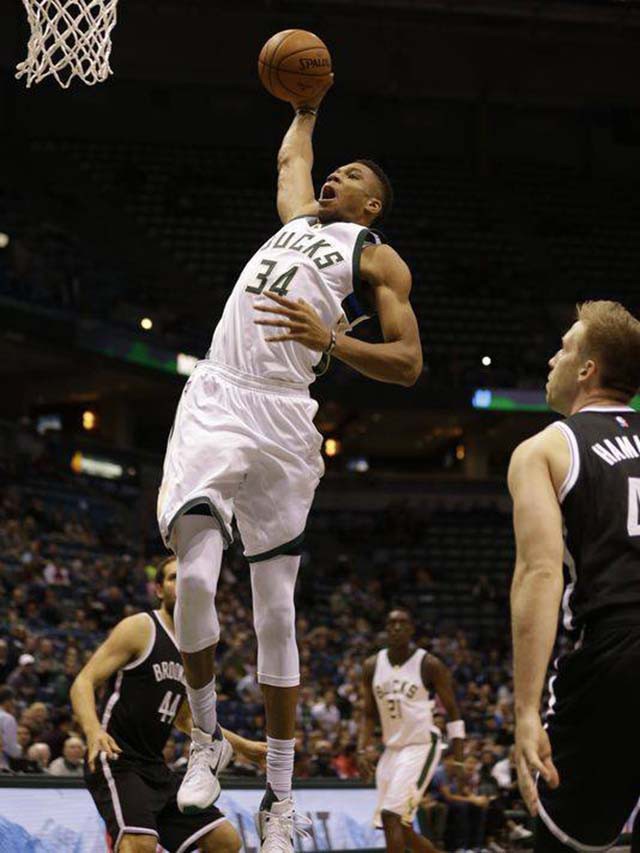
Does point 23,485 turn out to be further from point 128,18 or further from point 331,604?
point 128,18

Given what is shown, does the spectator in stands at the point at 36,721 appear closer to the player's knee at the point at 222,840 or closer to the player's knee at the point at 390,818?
the player's knee at the point at 390,818

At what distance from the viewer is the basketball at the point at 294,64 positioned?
19.7 ft

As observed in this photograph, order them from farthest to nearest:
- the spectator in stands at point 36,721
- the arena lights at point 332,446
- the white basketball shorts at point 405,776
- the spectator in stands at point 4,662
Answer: the arena lights at point 332,446 → the spectator in stands at point 4,662 → the spectator in stands at point 36,721 → the white basketball shorts at point 405,776

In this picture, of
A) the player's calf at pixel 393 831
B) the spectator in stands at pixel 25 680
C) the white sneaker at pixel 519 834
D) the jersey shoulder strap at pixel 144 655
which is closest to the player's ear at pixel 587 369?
the jersey shoulder strap at pixel 144 655

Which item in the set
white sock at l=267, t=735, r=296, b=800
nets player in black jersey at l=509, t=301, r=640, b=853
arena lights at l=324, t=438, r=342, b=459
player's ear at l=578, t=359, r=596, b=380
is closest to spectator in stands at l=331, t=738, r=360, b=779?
white sock at l=267, t=735, r=296, b=800

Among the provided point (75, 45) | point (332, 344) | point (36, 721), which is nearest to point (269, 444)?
point (332, 344)

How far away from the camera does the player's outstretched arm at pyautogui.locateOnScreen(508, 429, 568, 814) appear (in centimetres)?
331

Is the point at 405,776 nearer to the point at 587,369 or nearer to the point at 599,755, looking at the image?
the point at 587,369

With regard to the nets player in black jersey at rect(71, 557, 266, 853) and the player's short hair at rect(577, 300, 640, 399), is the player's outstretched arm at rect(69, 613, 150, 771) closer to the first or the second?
the nets player in black jersey at rect(71, 557, 266, 853)

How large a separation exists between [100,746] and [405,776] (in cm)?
508

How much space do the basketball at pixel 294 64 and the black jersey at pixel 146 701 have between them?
2.73 m

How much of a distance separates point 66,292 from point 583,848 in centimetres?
2339

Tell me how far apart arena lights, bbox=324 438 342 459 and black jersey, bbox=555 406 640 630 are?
1186 inches

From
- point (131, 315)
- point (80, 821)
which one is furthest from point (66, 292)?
point (80, 821)
